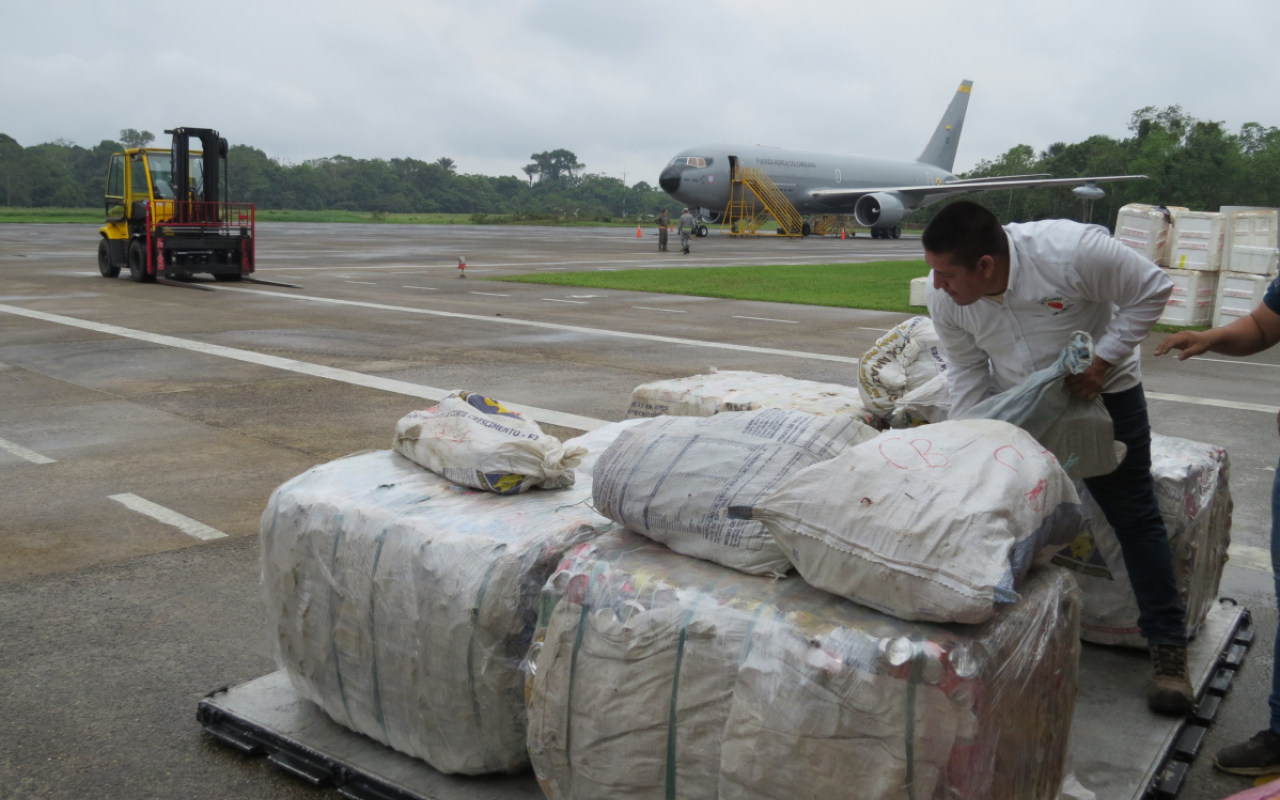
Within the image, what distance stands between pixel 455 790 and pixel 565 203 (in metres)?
103

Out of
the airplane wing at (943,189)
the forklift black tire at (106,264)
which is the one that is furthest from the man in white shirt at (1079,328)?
the airplane wing at (943,189)

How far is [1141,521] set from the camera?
346cm

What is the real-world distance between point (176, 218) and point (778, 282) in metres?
12.3

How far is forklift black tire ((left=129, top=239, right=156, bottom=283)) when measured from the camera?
20.8 m

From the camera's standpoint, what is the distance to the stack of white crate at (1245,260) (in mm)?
15656

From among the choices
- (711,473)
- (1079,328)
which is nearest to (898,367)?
(1079,328)

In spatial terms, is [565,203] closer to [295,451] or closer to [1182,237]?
[1182,237]

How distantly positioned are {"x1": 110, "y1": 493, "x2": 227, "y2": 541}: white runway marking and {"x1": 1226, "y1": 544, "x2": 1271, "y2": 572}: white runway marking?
496 cm

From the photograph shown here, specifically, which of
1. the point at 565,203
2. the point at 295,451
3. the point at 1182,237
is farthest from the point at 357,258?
the point at 565,203

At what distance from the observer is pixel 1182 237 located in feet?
53.7

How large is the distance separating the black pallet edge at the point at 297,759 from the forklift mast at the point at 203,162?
20.0 meters

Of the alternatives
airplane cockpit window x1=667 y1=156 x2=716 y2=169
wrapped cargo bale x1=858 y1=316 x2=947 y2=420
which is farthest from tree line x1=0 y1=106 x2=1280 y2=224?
airplane cockpit window x1=667 y1=156 x2=716 y2=169

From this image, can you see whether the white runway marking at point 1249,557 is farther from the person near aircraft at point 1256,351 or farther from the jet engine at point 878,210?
the jet engine at point 878,210

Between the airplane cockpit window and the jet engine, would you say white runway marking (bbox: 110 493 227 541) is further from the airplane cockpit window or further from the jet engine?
the jet engine
